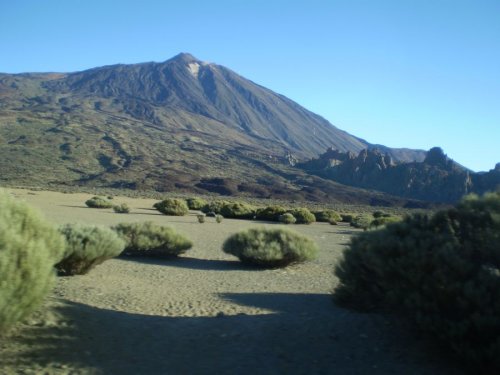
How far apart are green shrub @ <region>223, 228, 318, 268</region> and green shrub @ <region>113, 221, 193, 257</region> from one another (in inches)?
63.1

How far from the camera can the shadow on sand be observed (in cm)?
577

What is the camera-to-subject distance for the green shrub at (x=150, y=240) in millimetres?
15984

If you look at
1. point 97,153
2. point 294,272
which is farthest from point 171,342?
point 97,153

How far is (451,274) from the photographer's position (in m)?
5.85

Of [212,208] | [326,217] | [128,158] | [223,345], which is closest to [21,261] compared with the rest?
[223,345]

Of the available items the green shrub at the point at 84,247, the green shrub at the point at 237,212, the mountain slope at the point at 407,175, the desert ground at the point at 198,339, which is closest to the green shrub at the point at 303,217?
the green shrub at the point at 237,212

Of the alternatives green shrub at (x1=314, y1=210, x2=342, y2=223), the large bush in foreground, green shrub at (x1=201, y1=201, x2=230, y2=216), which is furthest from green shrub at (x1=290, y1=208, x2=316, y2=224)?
the large bush in foreground

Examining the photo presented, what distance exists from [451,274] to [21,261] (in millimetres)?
4894

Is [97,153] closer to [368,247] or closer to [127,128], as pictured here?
[127,128]

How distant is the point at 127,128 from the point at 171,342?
445 ft

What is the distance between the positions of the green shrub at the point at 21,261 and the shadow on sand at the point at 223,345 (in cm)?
46

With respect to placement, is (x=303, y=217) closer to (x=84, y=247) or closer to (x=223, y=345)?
(x=84, y=247)

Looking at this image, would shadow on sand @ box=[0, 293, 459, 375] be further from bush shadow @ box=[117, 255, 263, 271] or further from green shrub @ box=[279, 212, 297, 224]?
green shrub @ box=[279, 212, 297, 224]

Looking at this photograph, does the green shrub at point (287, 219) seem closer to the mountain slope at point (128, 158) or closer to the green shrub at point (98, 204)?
the green shrub at point (98, 204)
